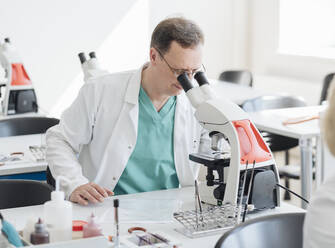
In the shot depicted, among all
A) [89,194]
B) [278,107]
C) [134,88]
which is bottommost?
[278,107]

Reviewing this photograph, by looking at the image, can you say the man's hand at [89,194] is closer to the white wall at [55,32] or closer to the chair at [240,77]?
the chair at [240,77]

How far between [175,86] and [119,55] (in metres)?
4.07

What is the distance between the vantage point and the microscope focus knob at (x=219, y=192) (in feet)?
6.93

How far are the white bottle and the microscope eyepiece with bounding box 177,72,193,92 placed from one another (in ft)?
2.05

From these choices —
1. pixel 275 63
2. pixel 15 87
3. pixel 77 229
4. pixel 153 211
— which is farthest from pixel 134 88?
pixel 275 63

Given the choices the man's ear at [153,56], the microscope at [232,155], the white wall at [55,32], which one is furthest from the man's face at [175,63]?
the white wall at [55,32]

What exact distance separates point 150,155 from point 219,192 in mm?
443

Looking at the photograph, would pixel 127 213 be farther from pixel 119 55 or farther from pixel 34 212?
pixel 119 55

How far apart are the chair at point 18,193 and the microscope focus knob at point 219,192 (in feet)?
2.21

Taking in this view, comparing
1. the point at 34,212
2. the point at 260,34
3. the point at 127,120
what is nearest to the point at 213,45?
the point at 260,34

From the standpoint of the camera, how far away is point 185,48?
228cm

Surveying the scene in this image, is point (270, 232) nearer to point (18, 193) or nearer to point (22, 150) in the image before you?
point (18, 193)

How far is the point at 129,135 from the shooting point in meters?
2.46

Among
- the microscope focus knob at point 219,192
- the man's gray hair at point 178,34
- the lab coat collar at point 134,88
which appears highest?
the man's gray hair at point 178,34
